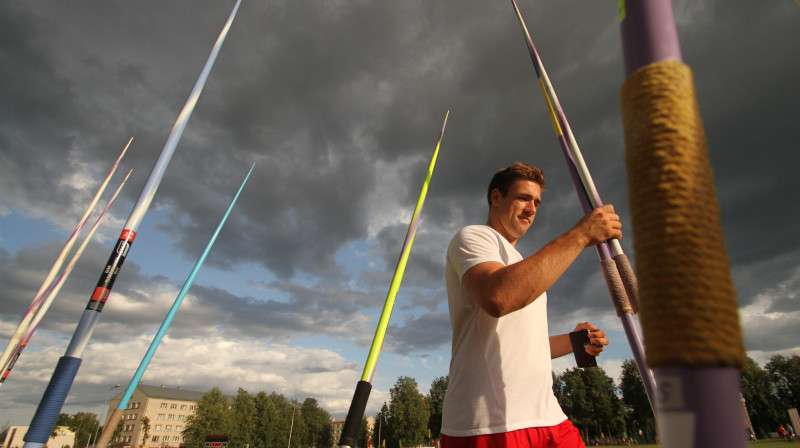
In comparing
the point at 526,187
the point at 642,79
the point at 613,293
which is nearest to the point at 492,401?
the point at 613,293

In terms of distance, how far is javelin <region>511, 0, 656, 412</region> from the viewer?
2.02m

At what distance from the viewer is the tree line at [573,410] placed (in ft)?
188

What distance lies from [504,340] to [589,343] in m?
0.91

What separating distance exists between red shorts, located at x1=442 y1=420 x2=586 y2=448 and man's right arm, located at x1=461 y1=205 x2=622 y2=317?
28.1 inches

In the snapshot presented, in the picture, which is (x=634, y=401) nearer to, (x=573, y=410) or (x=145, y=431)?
(x=573, y=410)

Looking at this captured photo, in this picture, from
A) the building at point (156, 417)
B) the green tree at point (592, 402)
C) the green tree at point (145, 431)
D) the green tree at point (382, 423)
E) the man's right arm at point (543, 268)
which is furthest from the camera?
the building at point (156, 417)

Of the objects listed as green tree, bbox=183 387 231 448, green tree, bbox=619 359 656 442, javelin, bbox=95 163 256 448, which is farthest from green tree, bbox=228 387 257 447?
javelin, bbox=95 163 256 448

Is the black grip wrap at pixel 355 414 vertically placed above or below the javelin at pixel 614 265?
below

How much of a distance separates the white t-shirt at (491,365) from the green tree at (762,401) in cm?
7449

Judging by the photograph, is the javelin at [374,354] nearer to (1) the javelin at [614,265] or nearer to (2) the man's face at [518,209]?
(2) the man's face at [518,209]

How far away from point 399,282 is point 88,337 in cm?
273

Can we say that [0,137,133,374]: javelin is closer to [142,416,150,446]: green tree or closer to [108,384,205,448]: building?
[108,384,205,448]: building

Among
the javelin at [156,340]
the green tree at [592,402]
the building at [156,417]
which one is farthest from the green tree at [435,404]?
the javelin at [156,340]

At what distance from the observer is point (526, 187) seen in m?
3.04
